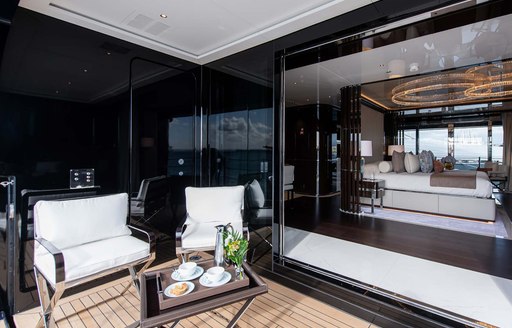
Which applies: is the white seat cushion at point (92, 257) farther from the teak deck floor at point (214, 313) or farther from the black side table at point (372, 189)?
the black side table at point (372, 189)

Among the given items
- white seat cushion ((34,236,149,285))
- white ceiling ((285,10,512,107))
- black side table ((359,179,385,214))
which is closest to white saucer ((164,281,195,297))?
white seat cushion ((34,236,149,285))

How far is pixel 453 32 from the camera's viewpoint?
311 centimetres

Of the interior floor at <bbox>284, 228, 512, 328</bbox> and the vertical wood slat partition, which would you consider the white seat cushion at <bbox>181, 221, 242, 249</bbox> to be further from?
the vertical wood slat partition

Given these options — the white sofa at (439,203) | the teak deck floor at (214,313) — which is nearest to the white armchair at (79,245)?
the teak deck floor at (214,313)

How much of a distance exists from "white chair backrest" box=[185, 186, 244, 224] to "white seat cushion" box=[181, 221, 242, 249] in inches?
6.7

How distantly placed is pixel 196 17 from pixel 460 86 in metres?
6.08

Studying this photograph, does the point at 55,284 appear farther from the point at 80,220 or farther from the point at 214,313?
the point at 214,313

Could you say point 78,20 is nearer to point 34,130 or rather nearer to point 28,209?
point 34,130

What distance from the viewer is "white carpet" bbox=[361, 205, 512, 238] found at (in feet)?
14.0

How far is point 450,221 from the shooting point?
191 inches

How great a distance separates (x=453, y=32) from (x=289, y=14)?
2131 mm

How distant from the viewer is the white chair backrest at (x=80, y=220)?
2.25m

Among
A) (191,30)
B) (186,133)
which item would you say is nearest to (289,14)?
(191,30)

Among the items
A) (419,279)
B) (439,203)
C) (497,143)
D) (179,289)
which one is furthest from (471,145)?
(179,289)
